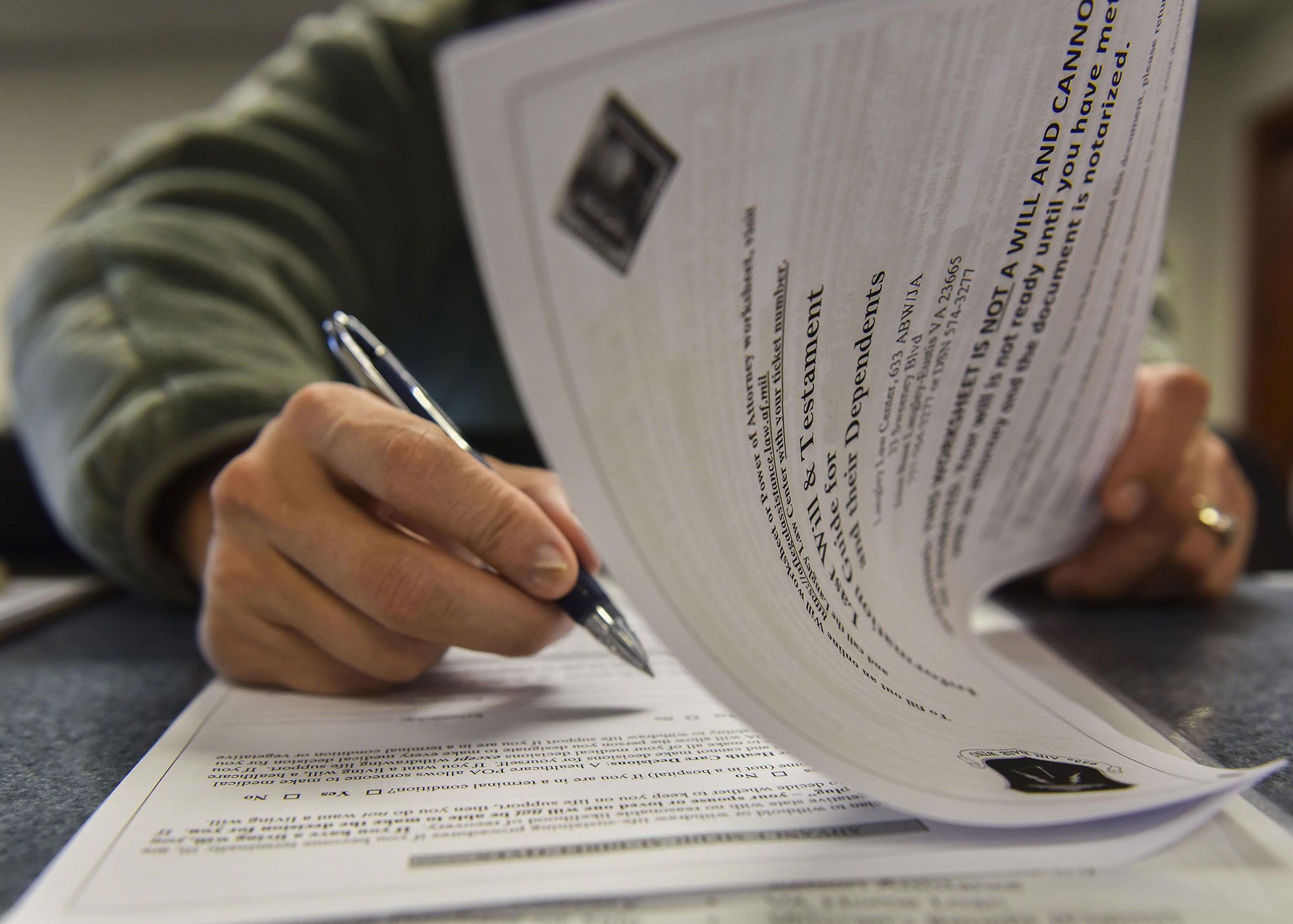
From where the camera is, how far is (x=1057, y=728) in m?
0.27

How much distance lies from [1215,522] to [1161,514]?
34mm

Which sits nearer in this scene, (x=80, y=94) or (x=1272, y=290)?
(x=1272, y=290)

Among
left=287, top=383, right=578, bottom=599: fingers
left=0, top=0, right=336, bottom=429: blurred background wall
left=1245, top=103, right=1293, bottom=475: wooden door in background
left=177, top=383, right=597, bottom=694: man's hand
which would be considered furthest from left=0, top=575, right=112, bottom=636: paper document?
left=1245, top=103, right=1293, bottom=475: wooden door in background

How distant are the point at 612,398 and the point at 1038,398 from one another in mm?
222

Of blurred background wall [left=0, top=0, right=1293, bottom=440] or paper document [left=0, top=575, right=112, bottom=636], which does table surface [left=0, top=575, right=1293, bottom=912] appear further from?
blurred background wall [left=0, top=0, right=1293, bottom=440]

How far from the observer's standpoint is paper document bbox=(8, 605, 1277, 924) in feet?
0.63

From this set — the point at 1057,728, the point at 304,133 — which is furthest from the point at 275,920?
the point at 304,133

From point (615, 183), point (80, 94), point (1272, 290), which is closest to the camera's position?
Result: point (615, 183)

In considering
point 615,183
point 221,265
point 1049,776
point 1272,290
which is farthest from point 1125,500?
point 1272,290

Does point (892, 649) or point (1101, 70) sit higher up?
point (1101, 70)

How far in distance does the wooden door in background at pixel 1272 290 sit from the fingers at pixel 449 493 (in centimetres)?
383

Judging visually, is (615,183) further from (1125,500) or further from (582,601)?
(1125,500)

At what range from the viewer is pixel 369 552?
1.05ft

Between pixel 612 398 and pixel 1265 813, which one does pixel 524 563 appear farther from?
pixel 1265 813
